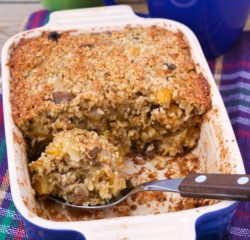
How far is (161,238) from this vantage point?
1.12 metres

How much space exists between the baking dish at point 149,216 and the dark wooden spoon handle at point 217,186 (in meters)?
0.03

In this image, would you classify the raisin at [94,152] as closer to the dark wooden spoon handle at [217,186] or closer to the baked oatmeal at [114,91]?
the baked oatmeal at [114,91]

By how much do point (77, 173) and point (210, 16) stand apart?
84 centimetres

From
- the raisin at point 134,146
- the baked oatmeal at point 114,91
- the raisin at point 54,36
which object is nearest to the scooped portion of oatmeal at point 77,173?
the baked oatmeal at point 114,91

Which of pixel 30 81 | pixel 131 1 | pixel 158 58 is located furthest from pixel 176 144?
pixel 131 1

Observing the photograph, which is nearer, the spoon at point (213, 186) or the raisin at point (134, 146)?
the spoon at point (213, 186)

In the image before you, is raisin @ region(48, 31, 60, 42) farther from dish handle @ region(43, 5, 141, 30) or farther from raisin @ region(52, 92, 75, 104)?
raisin @ region(52, 92, 75, 104)

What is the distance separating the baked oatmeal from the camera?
59.3 inches

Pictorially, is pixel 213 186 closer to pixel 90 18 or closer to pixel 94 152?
pixel 94 152

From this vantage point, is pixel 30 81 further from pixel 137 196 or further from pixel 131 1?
pixel 131 1

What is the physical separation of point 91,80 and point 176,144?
0.34 meters

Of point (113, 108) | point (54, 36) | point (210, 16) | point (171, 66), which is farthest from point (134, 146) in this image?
point (210, 16)

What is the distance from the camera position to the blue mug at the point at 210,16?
186cm

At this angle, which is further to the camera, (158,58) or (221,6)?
(221,6)
